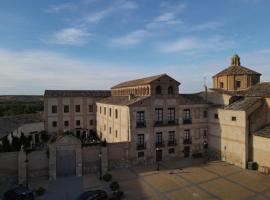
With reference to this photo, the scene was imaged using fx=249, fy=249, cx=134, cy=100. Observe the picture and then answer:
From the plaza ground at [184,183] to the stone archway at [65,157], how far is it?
1139mm

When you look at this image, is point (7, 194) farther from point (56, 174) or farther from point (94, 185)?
point (94, 185)

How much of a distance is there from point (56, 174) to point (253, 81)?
34.2m

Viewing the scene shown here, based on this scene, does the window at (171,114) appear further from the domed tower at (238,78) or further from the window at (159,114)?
the domed tower at (238,78)

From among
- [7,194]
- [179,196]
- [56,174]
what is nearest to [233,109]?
[179,196]

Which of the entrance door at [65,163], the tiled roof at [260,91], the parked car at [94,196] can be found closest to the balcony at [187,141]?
the tiled roof at [260,91]

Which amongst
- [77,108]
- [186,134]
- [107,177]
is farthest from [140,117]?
[77,108]

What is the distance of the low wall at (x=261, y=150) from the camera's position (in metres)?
29.1

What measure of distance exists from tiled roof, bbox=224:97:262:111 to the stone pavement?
24.9 feet

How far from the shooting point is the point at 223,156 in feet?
113

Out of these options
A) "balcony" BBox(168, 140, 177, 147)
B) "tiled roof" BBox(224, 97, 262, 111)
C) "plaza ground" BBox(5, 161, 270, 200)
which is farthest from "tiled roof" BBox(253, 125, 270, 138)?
"balcony" BBox(168, 140, 177, 147)

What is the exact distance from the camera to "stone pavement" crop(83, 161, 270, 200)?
76.5 feet

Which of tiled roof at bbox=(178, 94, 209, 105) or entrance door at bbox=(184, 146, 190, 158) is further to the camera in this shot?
entrance door at bbox=(184, 146, 190, 158)

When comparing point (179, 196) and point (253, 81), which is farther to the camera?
point (253, 81)

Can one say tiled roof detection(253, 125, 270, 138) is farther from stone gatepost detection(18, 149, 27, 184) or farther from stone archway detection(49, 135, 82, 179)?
stone gatepost detection(18, 149, 27, 184)
